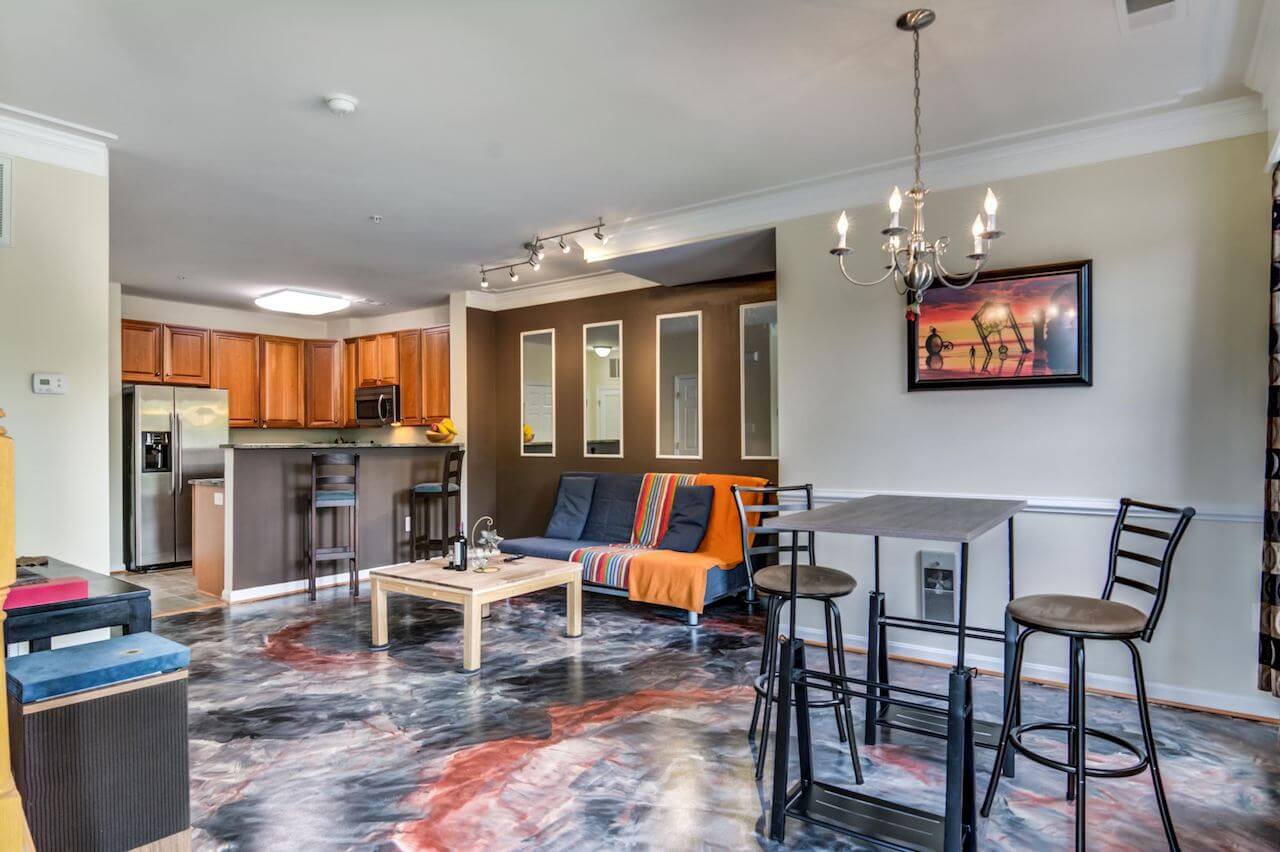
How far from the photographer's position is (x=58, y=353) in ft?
11.2

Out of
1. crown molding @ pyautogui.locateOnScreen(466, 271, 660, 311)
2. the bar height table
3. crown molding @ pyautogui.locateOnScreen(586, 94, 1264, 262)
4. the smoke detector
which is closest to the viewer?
the bar height table

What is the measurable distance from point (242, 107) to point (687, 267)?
9.75 feet

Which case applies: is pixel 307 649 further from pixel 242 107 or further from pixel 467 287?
pixel 467 287

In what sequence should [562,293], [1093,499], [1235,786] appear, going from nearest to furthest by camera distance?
[1235,786] → [1093,499] → [562,293]

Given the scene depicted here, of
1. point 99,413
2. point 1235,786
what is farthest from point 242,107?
point 1235,786

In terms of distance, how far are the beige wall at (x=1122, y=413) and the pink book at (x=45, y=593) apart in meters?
3.36

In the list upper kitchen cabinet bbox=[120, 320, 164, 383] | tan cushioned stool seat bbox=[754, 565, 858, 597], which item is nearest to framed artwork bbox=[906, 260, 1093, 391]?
tan cushioned stool seat bbox=[754, 565, 858, 597]

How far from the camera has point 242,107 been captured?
121 inches

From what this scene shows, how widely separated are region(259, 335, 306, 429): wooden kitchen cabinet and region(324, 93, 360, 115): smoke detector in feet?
18.4

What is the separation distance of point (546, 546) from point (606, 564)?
2.23ft

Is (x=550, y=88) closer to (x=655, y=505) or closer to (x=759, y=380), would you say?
(x=759, y=380)

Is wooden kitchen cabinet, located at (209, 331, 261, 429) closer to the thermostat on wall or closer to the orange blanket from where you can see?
the thermostat on wall

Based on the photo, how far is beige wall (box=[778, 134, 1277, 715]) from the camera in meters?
3.08

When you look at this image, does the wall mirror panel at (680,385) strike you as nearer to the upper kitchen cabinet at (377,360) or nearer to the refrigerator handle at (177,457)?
the upper kitchen cabinet at (377,360)
